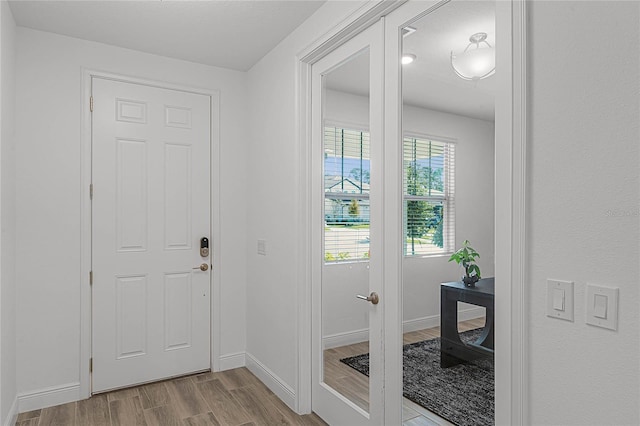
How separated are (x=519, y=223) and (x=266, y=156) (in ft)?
6.98

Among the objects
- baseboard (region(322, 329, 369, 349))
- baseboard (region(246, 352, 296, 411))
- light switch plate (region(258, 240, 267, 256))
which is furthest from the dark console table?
light switch plate (region(258, 240, 267, 256))

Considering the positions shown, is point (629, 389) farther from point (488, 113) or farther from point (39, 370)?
point (39, 370)

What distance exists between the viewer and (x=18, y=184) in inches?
106

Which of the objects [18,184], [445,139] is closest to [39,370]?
[18,184]

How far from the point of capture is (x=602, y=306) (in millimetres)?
→ 1186

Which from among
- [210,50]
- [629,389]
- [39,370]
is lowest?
A: [39,370]

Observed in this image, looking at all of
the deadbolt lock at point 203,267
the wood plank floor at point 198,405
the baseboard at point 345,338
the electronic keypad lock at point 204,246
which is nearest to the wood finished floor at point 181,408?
the wood plank floor at point 198,405

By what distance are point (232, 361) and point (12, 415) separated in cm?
147

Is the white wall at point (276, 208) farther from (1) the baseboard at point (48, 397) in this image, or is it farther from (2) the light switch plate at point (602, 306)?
(2) the light switch plate at point (602, 306)

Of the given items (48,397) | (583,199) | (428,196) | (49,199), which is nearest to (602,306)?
(583,199)

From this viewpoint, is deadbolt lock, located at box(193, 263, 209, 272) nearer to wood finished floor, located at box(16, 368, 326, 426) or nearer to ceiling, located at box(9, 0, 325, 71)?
wood finished floor, located at box(16, 368, 326, 426)

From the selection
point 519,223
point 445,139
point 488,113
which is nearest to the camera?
point 519,223

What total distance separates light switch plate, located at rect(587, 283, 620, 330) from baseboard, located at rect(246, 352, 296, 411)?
2.00m

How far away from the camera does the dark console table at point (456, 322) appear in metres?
1.58
